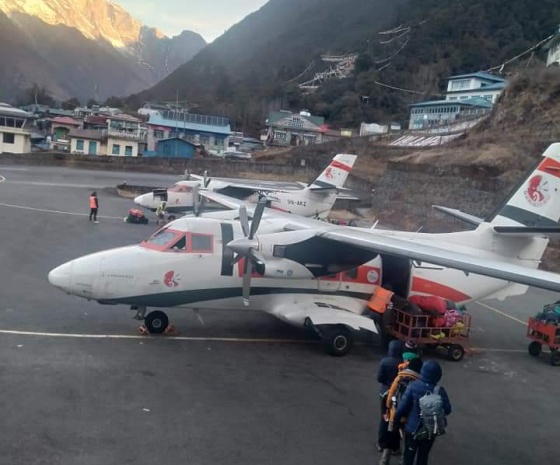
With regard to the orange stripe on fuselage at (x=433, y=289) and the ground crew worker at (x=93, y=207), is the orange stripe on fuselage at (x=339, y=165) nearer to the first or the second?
the ground crew worker at (x=93, y=207)

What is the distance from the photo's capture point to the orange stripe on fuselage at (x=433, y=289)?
16188 mm

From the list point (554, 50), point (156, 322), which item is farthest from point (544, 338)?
point (554, 50)

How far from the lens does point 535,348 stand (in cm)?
1563

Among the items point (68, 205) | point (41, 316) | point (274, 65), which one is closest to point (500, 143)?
point (68, 205)

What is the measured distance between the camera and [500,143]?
164ft

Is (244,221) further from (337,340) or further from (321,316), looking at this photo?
(337,340)

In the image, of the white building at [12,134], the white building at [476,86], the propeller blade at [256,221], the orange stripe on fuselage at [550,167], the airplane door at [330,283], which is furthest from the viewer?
the white building at [476,86]

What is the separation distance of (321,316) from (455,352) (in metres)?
3.79

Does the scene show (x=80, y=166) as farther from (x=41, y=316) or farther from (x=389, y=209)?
(x=41, y=316)

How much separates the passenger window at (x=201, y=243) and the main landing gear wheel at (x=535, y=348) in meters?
9.61

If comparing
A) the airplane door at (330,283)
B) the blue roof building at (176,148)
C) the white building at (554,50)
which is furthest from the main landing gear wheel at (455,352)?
the blue roof building at (176,148)

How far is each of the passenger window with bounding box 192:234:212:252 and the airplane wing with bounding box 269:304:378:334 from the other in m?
2.50

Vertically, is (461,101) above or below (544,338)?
above

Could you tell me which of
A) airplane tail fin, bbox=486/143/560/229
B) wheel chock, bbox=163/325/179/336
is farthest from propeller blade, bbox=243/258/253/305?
airplane tail fin, bbox=486/143/560/229
